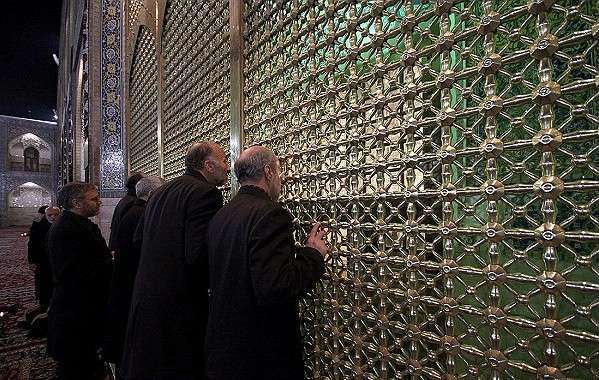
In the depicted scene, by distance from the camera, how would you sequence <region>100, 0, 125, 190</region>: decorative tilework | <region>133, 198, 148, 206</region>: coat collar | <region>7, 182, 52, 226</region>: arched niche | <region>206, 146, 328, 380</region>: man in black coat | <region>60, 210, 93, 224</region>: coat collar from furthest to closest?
<region>7, 182, 52, 226</region>: arched niche
<region>100, 0, 125, 190</region>: decorative tilework
<region>60, 210, 93, 224</region>: coat collar
<region>133, 198, 148, 206</region>: coat collar
<region>206, 146, 328, 380</region>: man in black coat

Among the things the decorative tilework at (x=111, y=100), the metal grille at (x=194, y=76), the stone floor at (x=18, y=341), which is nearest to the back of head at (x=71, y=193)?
the metal grille at (x=194, y=76)

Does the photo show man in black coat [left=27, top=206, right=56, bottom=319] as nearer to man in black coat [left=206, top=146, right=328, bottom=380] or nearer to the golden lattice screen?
man in black coat [left=206, top=146, right=328, bottom=380]

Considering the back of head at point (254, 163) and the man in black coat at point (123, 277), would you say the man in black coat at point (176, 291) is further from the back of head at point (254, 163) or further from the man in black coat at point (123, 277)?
the man in black coat at point (123, 277)

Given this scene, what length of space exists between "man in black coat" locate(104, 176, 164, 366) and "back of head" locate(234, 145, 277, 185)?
1.11m

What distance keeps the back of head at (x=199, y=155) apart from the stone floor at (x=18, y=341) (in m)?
2.45

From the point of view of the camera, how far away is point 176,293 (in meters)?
1.42

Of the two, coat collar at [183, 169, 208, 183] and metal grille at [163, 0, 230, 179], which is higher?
metal grille at [163, 0, 230, 179]

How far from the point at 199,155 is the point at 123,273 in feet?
3.27

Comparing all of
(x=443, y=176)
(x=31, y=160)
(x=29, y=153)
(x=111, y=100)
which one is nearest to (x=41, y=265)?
(x=111, y=100)

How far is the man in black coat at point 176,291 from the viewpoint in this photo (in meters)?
1.41

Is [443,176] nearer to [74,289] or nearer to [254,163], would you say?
[254,163]

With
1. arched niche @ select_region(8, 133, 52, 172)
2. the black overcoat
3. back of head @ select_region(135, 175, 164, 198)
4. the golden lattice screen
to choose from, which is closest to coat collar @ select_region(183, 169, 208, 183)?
the golden lattice screen

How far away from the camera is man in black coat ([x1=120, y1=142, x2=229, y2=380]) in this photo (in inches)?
55.5

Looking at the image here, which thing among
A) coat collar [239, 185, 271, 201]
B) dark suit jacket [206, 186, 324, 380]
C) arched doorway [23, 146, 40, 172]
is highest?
arched doorway [23, 146, 40, 172]
